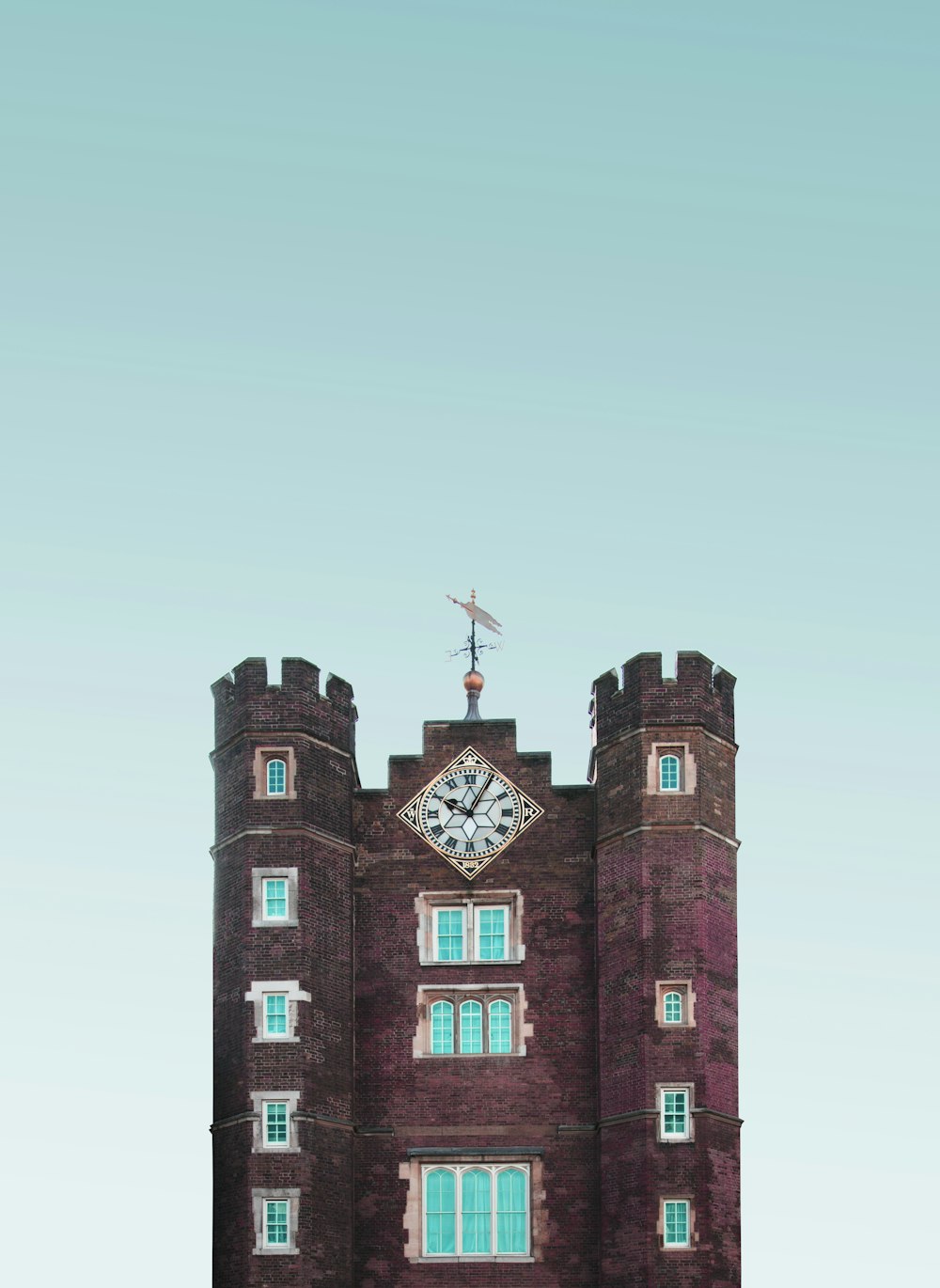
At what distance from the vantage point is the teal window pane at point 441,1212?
7775 cm

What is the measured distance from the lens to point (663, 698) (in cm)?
8038

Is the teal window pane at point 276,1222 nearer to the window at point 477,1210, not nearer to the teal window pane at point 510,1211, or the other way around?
the window at point 477,1210

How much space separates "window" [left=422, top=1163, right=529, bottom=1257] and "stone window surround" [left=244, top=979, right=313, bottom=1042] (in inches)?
209

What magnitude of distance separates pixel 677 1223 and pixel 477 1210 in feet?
19.6

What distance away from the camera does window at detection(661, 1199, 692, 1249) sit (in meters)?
74.7

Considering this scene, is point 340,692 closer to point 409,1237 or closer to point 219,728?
point 219,728

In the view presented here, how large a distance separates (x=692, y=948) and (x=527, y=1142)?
268 inches

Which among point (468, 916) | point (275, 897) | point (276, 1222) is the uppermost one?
point (275, 897)

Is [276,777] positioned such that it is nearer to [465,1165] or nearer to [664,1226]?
[465,1165]

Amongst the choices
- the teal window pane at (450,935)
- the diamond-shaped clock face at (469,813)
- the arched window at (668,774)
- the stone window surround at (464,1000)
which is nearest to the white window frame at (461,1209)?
the stone window surround at (464,1000)

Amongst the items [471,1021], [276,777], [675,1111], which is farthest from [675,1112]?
[276,777]

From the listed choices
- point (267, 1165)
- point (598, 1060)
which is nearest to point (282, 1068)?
point (267, 1165)

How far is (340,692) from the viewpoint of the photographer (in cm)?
8200

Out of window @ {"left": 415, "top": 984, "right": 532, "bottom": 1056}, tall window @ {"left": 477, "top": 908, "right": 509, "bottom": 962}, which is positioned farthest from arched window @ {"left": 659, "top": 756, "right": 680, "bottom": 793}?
window @ {"left": 415, "top": 984, "right": 532, "bottom": 1056}
